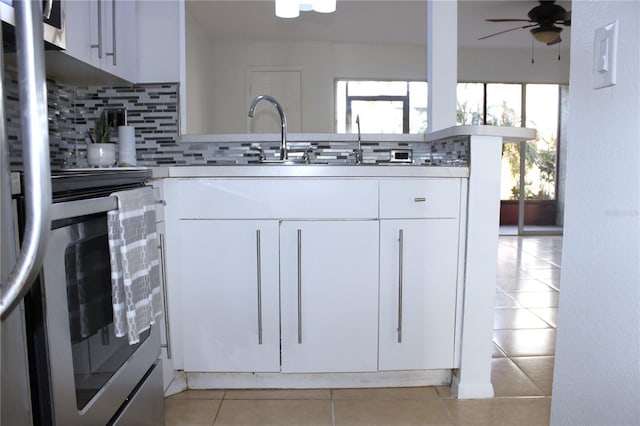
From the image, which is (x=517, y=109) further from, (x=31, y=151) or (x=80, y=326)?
(x=31, y=151)

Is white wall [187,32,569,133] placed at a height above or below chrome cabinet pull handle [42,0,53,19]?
above

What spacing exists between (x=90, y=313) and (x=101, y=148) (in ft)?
4.31

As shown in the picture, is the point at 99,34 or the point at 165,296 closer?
the point at 165,296

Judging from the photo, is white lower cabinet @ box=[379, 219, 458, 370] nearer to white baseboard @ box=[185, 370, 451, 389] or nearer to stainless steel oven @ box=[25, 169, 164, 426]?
white baseboard @ box=[185, 370, 451, 389]

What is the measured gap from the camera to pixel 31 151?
0.55 metres

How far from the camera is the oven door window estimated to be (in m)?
1.10

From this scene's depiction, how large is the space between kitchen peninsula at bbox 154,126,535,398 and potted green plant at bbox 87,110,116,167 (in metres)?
0.57

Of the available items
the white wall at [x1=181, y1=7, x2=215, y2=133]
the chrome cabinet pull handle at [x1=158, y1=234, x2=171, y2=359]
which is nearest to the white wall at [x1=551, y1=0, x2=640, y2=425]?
A: the chrome cabinet pull handle at [x1=158, y1=234, x2=171, y2=359]

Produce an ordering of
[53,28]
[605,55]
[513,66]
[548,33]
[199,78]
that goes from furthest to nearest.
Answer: [513,66]
[548,33]
[199,78]
[53,28]
[605,55]

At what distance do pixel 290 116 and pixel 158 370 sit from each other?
4.37 meters

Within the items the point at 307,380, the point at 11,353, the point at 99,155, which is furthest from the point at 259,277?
the point at 11,353

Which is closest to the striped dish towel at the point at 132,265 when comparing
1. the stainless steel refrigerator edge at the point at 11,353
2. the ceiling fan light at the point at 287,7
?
the stainless steel refrigerator edge at the point at 11,353

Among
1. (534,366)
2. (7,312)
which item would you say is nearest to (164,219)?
(7,312)

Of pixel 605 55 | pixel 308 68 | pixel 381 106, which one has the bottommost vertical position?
pixel 605 55
